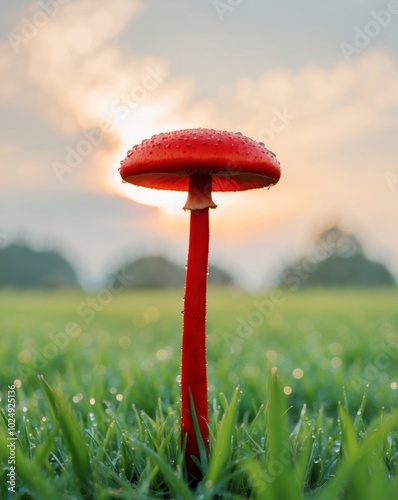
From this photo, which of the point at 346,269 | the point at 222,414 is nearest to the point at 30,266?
the point at 346,269

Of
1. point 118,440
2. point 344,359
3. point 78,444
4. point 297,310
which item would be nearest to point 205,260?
point 78,444

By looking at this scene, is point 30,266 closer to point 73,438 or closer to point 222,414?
point 222,414

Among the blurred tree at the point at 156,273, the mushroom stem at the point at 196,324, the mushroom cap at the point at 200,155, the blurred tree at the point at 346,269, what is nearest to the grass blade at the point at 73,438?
the mushroom stem at the point at 196,324

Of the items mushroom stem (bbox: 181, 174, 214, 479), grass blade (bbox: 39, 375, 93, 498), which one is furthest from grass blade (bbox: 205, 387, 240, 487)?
grass blade (bbox: 39, 375, 93, 498)

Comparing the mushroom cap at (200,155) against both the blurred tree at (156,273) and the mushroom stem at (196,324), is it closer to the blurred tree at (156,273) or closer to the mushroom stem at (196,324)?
the mushroom stem at (196,324)

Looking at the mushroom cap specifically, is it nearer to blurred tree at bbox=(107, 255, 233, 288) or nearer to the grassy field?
the grassy field
